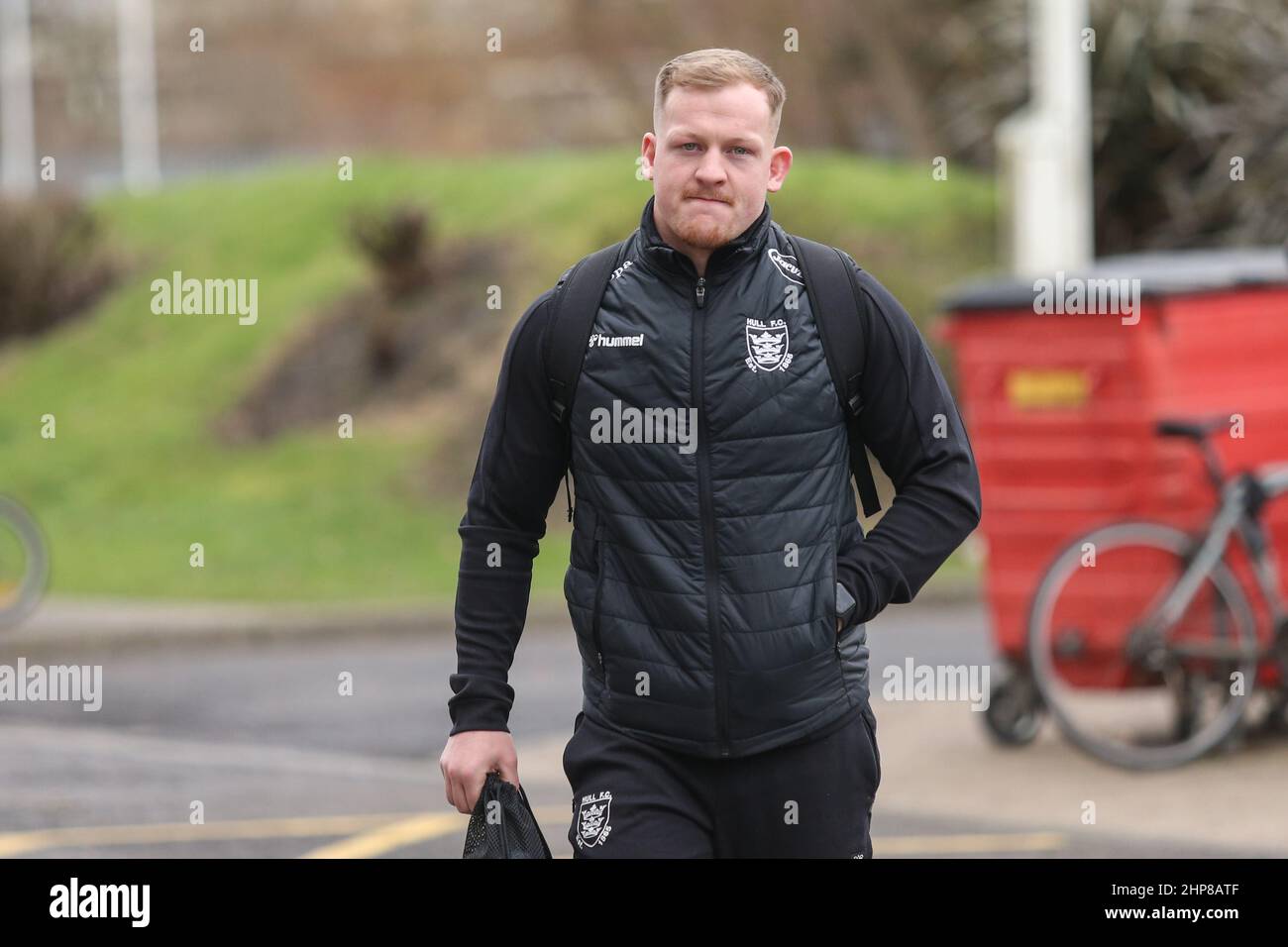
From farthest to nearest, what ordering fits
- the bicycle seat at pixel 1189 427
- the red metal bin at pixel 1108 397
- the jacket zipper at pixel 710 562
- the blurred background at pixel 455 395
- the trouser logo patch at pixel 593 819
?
the red metal bin at pixel 1108 397, the blurred background at pixel 455 395, the bicycle seat at pixel 1189 427, the trouser logo patch at pixel 593 819, the jacket zipper at pixel 710 562

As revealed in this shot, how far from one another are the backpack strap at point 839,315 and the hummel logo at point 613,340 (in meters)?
0.29

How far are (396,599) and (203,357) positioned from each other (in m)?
8.63

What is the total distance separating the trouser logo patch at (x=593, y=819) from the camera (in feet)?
11.2

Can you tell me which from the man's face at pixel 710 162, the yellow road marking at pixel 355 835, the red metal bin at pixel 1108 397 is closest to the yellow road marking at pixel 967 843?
the yellow road marking at pixel 355 835

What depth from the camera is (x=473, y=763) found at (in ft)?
11.4

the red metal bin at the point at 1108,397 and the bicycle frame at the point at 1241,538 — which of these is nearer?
the bicycle frame at the point at 1241,538

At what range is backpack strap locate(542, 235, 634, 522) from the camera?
11.2 ft

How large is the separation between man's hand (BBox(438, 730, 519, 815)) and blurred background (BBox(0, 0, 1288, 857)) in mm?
3121

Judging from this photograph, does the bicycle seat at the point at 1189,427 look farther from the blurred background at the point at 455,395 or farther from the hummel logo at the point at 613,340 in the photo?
the hummel logo at the point at 613,340

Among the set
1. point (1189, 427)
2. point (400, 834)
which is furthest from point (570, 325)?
point (1189, 427)

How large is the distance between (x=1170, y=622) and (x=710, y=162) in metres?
4.51

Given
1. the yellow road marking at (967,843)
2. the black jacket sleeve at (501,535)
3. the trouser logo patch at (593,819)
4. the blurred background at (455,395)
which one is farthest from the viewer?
the blurred background at (455,395)

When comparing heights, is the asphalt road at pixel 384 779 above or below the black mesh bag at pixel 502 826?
above
